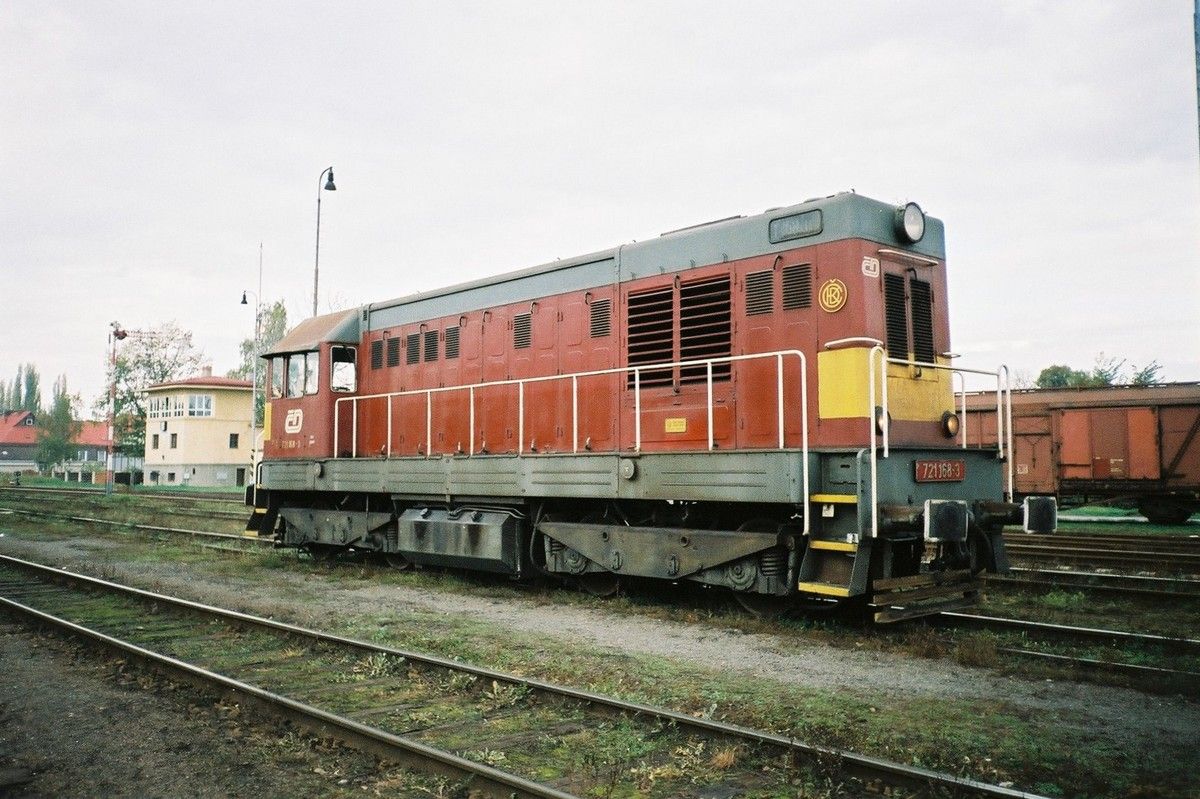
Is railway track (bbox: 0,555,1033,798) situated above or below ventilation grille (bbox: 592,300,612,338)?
below

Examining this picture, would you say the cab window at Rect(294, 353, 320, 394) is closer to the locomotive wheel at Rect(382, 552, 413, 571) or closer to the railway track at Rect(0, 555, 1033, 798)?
the locomotive wheel at Rect(382, 552, 413, 571)

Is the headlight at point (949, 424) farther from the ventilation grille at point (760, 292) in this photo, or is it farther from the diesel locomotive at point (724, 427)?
the ventilation grille at point (760, 292)

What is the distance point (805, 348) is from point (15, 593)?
32.8 feet

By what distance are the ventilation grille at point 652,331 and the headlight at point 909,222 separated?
7.93ft

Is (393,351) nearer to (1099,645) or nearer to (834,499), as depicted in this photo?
(834,499)

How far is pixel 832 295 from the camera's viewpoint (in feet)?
26.1

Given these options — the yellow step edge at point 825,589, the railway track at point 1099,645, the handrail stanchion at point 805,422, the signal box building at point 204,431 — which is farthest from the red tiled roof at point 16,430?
the railway track at point 1099,645

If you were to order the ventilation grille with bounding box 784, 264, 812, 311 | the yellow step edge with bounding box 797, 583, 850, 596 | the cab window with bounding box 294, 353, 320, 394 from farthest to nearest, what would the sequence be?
the cab window with bounding box 294, 353, 320, 394 → the ventilation grille with bounding box 784, 264, 812, 311 → the yellow step edge with bounding box 797, 583, 850, 596

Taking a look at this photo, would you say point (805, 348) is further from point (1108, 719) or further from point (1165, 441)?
point (1165, 441)

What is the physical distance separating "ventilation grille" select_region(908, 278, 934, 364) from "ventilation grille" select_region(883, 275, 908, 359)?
5.8 inches

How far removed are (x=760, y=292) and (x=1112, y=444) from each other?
593 inches

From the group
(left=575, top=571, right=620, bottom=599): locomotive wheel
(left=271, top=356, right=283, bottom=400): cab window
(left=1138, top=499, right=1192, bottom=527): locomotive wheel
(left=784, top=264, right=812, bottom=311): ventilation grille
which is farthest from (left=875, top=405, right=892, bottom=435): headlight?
(left=1138, top=499, right=1192, bottom=527): locomotive wheel

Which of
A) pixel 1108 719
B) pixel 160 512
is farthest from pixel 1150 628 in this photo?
pixel 160 512

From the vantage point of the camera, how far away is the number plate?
24.6 ft
